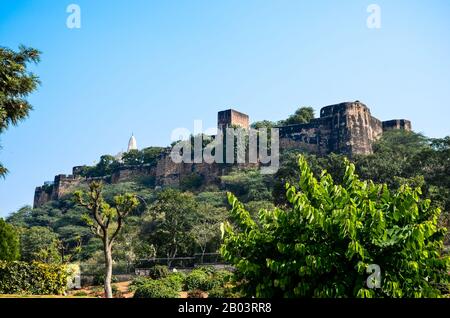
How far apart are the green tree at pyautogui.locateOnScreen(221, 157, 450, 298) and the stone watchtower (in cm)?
4799

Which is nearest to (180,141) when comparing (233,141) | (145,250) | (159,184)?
(159,184)

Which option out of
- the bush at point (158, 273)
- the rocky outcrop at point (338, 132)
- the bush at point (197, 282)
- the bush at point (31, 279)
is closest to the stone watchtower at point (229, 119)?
the rocky outcrop at point (338, 132)

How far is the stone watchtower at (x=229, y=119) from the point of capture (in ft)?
184

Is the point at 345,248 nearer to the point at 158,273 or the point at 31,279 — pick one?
the point at 31,279

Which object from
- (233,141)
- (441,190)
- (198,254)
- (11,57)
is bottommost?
(198,254)

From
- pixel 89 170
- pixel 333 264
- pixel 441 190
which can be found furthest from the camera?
pixel 89 170

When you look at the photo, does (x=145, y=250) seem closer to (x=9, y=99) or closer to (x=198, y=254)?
(x=198, y=254)

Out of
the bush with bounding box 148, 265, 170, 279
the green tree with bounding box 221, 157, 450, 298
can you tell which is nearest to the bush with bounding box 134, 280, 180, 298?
the bush with bounding box 148, 265, 170, 279

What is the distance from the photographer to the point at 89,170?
239 ft

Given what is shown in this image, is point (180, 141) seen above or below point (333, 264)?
above

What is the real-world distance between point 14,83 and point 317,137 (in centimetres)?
3985

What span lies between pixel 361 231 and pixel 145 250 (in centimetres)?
2583

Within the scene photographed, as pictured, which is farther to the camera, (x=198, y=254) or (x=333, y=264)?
(x=198, y=254)
